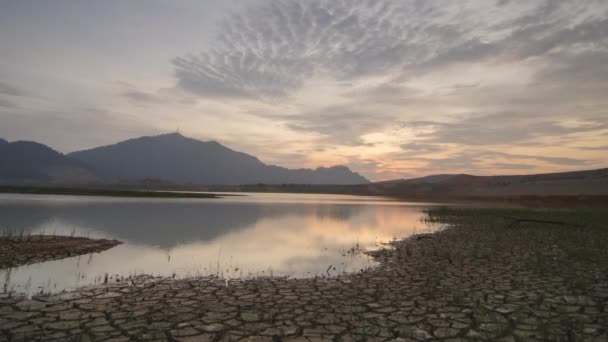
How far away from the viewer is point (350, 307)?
7.10 m

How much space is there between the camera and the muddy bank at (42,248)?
38.1ft

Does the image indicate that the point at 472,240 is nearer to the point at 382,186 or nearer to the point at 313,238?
the point at 313,238

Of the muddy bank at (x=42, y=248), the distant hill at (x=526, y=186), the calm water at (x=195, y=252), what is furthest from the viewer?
the distant hill at (x=526, y=186)

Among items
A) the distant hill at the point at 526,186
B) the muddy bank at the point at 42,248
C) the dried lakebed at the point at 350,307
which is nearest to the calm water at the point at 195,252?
the muddy bank at the point at 42,248

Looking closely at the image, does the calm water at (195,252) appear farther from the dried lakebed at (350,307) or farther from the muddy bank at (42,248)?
the dried lakebed at (350,307)

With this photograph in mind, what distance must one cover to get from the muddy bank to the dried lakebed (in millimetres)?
4697

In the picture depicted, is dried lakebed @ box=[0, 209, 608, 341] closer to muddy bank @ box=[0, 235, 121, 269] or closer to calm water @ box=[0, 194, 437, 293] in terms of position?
calm water @ box=[0, 194, 437, 293]

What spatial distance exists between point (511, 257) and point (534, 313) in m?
6.46

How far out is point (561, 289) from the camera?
8.20 meters

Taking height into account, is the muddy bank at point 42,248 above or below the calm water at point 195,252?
above

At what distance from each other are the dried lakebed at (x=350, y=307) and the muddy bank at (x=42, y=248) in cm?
470

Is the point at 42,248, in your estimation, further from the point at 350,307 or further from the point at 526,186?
the point at 526,186

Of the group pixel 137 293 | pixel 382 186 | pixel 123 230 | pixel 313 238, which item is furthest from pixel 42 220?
pixel 382 186

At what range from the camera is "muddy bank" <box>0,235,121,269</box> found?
11.6m
